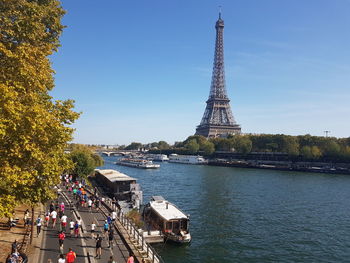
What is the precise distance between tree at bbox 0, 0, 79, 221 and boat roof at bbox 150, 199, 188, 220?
1546cm

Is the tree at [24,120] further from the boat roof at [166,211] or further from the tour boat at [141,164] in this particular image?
the tour boat at [141,164]

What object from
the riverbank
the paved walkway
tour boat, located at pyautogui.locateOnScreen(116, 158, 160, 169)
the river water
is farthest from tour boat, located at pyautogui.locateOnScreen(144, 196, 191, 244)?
the riverbank

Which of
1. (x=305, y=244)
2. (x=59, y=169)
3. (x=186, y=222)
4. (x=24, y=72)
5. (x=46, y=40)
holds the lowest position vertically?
(x=305, y=244)

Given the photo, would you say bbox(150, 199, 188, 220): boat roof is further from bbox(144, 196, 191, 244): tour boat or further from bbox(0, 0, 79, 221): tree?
bbox(0, 0, 79, 221): tree

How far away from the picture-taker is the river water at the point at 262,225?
89.5ft

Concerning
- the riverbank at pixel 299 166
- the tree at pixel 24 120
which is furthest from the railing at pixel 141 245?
the riverbank at pixel 299 166

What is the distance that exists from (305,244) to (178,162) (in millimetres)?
128426

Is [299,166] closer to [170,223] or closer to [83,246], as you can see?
[170,223]

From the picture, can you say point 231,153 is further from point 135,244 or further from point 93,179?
point 135,244

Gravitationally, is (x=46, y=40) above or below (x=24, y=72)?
above

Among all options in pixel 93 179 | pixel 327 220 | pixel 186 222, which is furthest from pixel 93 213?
pixel 93 179

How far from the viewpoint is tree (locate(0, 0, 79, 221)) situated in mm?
13141

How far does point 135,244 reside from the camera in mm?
22828

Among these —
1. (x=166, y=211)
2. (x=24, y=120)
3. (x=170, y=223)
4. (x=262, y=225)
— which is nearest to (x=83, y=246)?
(x=170, y=223)
